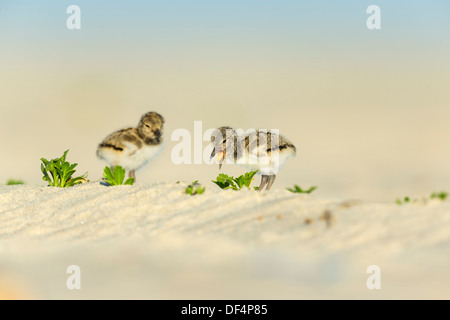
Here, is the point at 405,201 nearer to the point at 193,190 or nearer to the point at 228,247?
the point at 228,247

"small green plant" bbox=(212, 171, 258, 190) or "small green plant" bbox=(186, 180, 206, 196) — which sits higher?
"small green plant" bbox=(212, 171, 258, 190)

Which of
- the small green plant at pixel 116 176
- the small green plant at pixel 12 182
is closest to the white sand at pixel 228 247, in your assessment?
the small green plant at pixel 116 176

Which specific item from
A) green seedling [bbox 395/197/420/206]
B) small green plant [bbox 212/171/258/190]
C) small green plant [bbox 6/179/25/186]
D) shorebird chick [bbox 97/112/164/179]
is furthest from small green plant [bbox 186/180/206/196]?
small green plant [bbox 6/179/25/186]

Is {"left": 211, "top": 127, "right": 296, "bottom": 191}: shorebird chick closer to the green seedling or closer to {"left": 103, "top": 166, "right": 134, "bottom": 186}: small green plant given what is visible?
{"left": 103, "top": 166, "right": 134, "bottom": 186}: small green plant

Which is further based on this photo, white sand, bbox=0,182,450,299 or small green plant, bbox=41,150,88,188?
small green plant, bbox=41,150,88,188

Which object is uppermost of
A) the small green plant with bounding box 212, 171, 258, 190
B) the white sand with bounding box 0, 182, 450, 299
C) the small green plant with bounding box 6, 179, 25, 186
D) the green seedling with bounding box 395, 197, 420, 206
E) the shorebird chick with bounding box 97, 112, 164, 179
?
the shorebird chick with bounding box 97, 112, 164, 179

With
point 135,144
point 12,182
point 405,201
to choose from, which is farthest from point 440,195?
point 12,182
